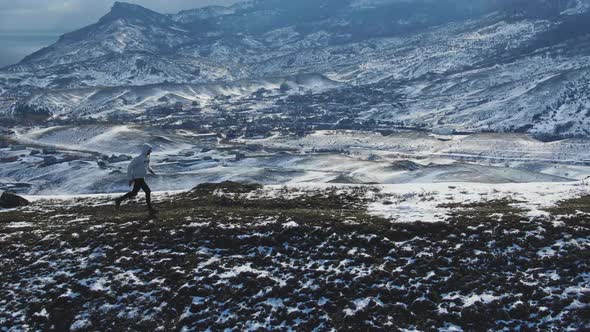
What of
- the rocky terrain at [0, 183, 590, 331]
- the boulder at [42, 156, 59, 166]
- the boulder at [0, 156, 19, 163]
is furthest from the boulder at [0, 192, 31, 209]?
the boulder at [0, 156, 19, 163]

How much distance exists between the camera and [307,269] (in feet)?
67.5

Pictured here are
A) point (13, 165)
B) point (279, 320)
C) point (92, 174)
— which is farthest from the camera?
point (13, 165)

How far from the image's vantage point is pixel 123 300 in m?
19.4

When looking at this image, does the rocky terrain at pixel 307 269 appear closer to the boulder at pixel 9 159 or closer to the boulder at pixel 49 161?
the boulder at pixel 49 161

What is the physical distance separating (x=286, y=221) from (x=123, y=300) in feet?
26.9

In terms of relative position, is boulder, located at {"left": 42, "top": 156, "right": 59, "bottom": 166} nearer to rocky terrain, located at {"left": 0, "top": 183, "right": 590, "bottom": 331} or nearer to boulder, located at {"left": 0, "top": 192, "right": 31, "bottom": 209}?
boulder, located at {"left": 0, "top": 192, "right": 31, "bottom": 209}

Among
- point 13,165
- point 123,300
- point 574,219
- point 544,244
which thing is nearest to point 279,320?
point 123,300

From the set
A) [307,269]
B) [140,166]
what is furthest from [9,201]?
[307,269]

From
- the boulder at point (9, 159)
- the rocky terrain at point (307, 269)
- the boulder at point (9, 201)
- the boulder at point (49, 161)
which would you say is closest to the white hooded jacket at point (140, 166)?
the rocky terrain at point (307, 269)

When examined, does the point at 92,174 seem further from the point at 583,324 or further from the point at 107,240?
the point at 583,324

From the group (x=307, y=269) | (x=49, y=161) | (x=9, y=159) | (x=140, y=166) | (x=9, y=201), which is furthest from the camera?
(x=9, y=159)

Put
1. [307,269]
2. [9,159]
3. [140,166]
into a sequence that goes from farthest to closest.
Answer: [9,159], [140,166], [307,269]

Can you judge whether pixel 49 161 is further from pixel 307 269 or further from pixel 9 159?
pixel 307 269

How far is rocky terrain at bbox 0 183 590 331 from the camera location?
702 inches
